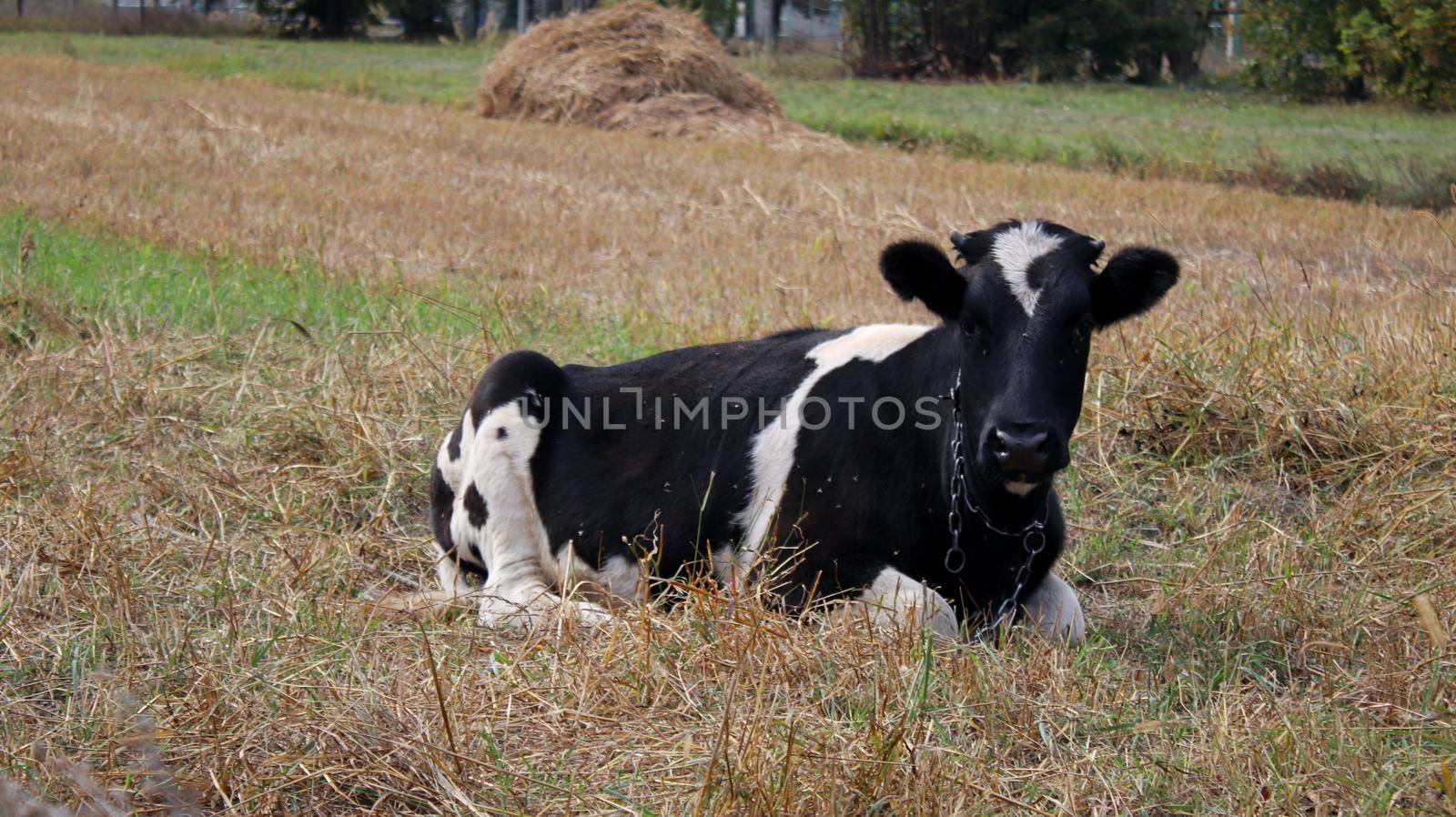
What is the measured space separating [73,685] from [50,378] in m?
3.74

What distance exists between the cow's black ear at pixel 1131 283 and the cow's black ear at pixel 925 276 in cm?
46

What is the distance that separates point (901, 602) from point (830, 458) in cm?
70

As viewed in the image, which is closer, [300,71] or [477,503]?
[477,503]

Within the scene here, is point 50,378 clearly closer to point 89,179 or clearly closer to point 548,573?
point 548,573

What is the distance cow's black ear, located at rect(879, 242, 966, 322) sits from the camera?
4.61 metres

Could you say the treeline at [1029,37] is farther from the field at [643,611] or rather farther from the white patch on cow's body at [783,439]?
the white patch on cow's body at [783,439]

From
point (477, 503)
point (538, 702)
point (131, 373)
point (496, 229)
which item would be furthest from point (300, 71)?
point (538, 702)

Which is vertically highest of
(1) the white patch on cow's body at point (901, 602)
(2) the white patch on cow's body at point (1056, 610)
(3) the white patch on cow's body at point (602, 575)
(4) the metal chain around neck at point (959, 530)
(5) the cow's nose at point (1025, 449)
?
(5) the cow's nose at point (1025, 449)

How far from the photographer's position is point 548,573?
5.58 m

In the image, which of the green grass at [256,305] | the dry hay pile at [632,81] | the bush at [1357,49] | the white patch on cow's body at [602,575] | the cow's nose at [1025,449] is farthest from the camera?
the dry hay pile at [632,81]

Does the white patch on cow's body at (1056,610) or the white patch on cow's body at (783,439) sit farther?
the white patch on cow's body at (783,439)

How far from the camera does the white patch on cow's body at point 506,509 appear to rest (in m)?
5.57

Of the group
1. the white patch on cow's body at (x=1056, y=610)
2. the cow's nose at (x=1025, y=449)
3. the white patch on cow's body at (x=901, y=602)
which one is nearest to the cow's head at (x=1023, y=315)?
the cow's nose at (x=1025, y=449)

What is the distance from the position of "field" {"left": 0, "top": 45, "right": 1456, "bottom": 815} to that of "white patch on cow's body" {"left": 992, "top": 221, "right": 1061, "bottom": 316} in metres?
1.14
